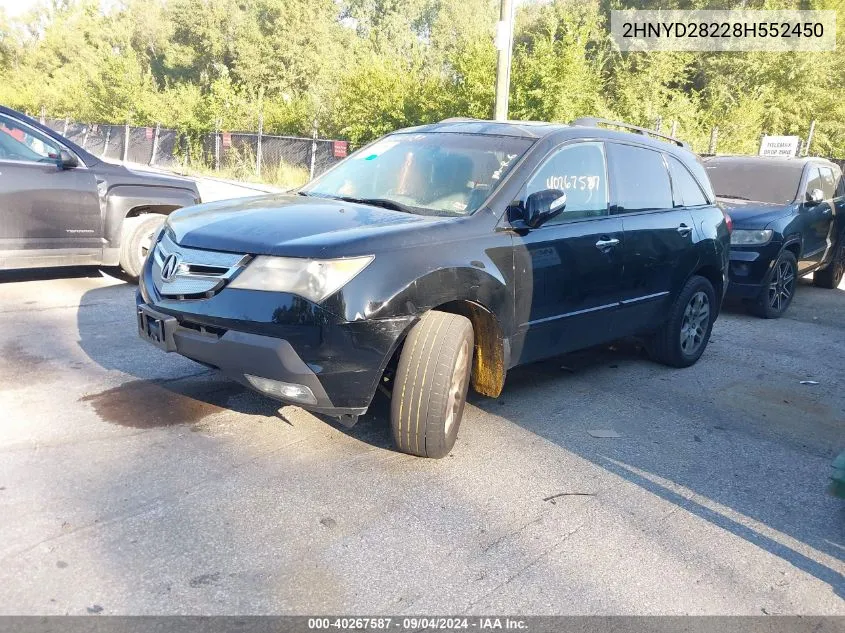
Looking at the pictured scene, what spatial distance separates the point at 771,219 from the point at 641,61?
16783mm

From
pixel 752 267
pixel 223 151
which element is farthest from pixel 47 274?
pixel 223 151

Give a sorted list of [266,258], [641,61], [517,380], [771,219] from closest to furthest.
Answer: [266,258] < [517,380] < [771,219] < [641,61]

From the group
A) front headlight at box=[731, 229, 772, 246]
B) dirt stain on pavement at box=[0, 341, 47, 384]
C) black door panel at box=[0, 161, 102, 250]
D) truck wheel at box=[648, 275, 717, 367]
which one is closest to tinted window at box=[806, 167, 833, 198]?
front headlight at box=[731, 229, 772, 246]

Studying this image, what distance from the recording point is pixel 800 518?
3.52 m

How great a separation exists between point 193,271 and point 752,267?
636cm

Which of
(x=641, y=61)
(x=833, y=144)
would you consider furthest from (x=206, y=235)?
(x=833, y=144)

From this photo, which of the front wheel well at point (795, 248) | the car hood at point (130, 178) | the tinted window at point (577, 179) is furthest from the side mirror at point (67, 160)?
the front wheel well at point (795, 248)

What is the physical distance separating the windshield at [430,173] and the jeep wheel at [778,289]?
4.80m

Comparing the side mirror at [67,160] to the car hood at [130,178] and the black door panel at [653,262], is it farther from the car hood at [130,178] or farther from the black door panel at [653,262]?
the black door panel at [653,262]

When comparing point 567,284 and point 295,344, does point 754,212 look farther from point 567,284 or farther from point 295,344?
point 295,344

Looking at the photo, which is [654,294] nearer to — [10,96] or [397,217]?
[397,217]

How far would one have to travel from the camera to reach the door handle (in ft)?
15.5

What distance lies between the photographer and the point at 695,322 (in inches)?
237

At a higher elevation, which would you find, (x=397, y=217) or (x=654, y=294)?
(x=397, y=217)
